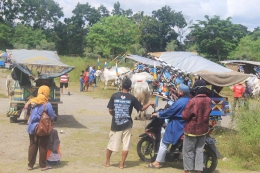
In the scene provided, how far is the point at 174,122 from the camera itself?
22.7 feet

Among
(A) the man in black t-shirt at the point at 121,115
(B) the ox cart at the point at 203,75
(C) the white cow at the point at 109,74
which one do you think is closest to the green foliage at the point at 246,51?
(C) the white cow at the point at 109,74

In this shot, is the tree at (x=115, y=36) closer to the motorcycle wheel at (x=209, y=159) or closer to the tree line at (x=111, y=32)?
the tree line at (x=111, y=32)

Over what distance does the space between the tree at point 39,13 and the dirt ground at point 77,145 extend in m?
53.3

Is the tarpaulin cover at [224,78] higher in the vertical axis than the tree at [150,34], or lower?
lower

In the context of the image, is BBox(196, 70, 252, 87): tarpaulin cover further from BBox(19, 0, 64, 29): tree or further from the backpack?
BBox(19, 0, 64, 29): tree

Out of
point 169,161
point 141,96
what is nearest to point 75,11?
point 141,96

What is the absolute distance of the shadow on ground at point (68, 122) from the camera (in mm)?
12016

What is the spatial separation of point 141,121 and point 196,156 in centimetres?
692

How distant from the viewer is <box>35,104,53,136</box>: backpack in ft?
21.8

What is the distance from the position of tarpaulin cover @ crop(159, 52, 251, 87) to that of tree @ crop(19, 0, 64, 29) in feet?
185

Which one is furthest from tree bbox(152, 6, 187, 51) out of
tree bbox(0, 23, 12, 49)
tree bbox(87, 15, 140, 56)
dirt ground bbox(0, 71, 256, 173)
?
dirt ground bbox(0, 71, 256, 173)

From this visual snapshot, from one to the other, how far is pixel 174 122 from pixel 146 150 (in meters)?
1.13

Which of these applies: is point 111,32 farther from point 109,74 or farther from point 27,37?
point 109,74

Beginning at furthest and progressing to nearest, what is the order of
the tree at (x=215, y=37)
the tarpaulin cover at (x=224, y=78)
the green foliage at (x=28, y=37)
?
the green foliage at (x=28, y=37) → the tree at (x=215, y=37) → the tarpaulin cover at (x=224, y=78)
